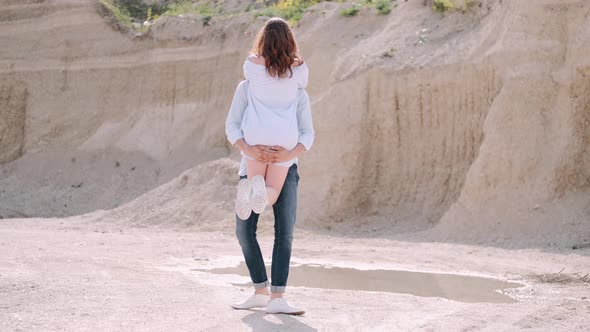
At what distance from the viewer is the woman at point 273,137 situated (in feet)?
19.6

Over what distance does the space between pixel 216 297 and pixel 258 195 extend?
1215mm

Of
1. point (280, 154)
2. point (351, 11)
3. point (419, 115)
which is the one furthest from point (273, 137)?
point (351, 11)

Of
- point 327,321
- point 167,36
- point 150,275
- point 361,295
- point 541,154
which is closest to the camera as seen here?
point 327,321

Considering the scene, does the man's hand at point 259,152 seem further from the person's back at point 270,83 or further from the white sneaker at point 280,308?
the white sneaker at point 280,308

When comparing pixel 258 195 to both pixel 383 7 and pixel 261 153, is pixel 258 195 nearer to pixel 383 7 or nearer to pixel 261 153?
pixel 261 153

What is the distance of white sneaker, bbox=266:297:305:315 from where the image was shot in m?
5.94

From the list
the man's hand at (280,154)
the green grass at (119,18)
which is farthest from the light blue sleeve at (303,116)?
the green grass at (119,18)

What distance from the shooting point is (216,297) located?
6.70 meters

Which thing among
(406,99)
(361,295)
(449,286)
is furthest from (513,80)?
(361,295)

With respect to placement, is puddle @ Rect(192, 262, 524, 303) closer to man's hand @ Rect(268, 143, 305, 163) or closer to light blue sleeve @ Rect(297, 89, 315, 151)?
light blue sleeve @ Rect(297, 89, 315, 151)

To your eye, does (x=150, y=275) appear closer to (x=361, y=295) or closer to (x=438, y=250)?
(x=361, y=295)

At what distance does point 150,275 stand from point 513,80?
801cm

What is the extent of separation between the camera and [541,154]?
44.6 feet

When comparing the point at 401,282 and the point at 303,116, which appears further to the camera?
the point at 401,282
